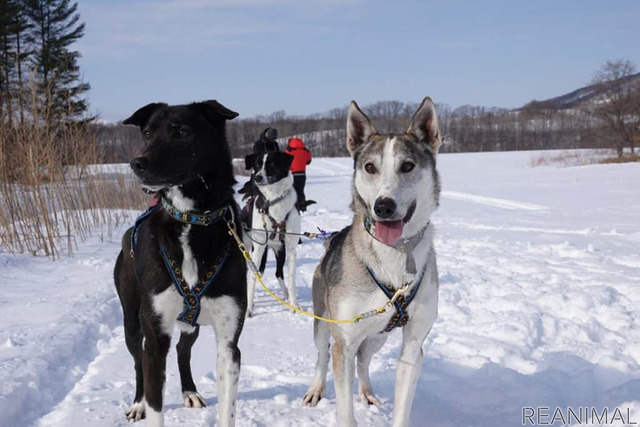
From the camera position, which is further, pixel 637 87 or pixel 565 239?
pixel 637 87

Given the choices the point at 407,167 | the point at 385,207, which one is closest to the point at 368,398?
the point at 385,207

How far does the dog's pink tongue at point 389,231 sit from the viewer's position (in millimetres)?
2742

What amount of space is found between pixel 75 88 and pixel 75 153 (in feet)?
5.86

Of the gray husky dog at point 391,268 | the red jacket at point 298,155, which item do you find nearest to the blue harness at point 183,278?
the gray husky dog at point 391,268

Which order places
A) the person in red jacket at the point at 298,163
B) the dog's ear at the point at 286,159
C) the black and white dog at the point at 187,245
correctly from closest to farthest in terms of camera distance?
the black and white dog at the point at 187,245
the dog's ear at the point at 286,159
the person in red jacket at the point at 298,163

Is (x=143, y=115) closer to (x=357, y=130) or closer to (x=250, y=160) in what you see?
(x=357, y=130)

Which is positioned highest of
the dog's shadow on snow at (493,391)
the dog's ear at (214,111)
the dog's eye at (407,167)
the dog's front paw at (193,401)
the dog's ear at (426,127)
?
the dog's ear at (214,111)

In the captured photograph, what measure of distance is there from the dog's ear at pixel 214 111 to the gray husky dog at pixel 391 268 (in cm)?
85

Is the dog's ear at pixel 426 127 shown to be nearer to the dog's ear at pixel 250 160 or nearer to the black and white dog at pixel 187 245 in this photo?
the black and white dog at pixel 187 245

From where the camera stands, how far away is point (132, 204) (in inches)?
546

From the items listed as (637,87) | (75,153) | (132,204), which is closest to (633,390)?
(75,153)

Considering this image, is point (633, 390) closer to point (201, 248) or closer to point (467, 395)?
point (467, 395)

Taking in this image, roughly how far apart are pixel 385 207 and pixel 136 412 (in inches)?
85.6

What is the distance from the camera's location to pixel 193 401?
11.2ft
